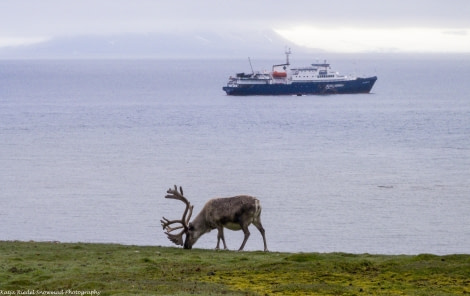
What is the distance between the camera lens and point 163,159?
216ft

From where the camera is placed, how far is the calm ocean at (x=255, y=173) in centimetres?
3828

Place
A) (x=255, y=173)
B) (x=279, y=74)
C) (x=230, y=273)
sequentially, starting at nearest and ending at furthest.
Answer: (x=230, y=273), (x=255, y=173), (x=279, y=74)

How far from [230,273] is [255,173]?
3933 cm

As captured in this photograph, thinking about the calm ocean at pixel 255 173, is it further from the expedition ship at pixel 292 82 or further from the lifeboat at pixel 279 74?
the expedition ship at pixel 292 82

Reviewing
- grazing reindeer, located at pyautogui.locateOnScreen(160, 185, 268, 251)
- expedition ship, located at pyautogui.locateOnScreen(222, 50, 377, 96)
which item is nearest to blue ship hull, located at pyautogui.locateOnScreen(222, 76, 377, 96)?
expedition ship, located at pyautogui.locateOnScreen(222, 50, 377, 96)

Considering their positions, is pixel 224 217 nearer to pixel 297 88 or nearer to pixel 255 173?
pixel 255 173

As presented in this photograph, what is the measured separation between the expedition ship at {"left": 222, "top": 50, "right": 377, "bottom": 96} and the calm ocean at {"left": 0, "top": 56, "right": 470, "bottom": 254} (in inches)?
672

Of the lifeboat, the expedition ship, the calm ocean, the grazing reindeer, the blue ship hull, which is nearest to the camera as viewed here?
the grazing reindeer

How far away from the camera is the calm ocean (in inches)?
1507

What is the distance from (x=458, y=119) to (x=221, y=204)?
287 feet

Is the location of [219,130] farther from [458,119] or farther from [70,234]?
[70,234]

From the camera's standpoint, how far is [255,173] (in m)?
57.4

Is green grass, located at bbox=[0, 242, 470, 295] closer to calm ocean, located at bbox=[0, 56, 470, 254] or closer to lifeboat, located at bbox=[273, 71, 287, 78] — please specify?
calm ocean, located at bbox=[0, 56, 470, 254]

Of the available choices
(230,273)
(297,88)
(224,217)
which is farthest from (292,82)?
(230,273)
